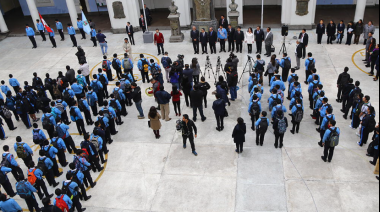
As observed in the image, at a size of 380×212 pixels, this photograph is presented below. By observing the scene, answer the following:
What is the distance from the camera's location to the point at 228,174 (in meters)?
10.1

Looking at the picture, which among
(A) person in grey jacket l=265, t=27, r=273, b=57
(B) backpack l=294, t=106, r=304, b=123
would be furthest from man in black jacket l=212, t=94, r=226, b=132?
(A) person in grey jacket l=265, t=27, r=273, b=57

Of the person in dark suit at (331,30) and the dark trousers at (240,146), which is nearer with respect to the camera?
the dark trousers at (240,146)

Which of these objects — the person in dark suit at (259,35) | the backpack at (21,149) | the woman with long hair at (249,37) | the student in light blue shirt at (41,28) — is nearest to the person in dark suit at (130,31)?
the student in light blue shirt at (41,28)

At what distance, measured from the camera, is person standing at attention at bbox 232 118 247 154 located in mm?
10014

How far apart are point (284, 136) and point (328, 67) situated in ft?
21.3

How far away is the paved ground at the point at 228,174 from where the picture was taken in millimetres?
9070

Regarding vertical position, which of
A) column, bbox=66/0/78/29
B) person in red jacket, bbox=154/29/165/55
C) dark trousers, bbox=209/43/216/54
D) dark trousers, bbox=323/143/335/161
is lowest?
dark trousers, bbox=323/143/335/161

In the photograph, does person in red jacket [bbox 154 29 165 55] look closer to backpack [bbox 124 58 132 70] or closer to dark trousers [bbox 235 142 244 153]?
backpack [bbox 124 58 132 70]

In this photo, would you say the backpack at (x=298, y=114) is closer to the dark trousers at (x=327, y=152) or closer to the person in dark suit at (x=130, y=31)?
the dark trousers at (x=327, y=152)

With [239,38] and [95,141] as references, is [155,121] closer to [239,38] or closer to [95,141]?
[95,141]

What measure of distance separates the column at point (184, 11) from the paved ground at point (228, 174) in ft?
34.4

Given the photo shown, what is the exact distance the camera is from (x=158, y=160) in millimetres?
10922

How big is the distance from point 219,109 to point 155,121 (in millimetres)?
2242

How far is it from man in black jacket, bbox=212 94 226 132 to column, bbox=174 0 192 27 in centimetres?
1203
